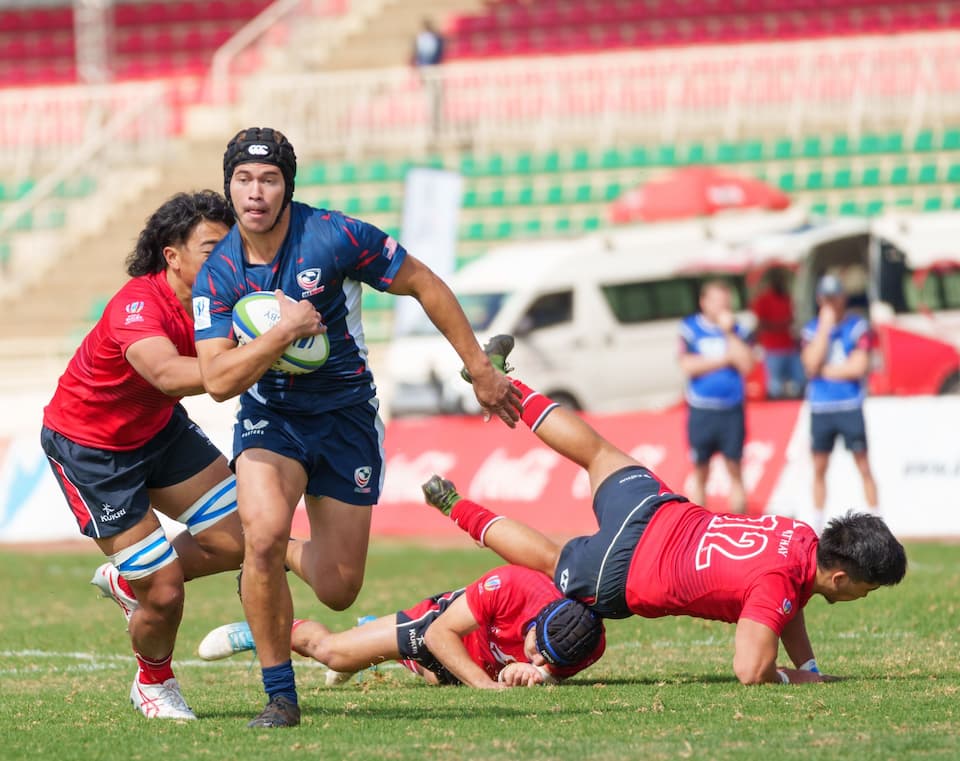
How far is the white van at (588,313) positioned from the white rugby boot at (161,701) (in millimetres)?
14317

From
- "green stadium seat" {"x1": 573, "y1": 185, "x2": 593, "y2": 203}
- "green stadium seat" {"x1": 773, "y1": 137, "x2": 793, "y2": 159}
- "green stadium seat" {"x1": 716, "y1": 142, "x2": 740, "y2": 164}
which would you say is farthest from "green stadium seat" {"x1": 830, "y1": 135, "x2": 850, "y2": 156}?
"green stadium seat" {"x1": 573, "y1": 185, "x2": 593, "y2": 203}

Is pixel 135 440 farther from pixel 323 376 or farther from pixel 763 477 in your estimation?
pixel 763 477

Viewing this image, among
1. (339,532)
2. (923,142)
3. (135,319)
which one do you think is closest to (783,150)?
(923,142)

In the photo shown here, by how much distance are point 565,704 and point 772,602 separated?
988mm

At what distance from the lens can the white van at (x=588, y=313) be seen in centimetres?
2212

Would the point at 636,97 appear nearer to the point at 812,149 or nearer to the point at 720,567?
the point at 812,149

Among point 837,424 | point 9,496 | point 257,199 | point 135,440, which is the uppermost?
point 257,199

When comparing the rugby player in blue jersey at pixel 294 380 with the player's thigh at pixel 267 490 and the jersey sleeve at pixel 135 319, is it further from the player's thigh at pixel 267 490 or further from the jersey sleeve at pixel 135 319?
the jersey sleeve at pixel 135 319

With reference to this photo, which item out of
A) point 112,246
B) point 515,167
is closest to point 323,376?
point 515,167

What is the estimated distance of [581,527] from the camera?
16.6 metres

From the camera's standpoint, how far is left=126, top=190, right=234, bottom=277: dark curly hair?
737 centimetres

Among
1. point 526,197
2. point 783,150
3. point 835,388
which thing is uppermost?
point 783,150

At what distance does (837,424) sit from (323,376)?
8.70 meters

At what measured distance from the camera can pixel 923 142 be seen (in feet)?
85.2
